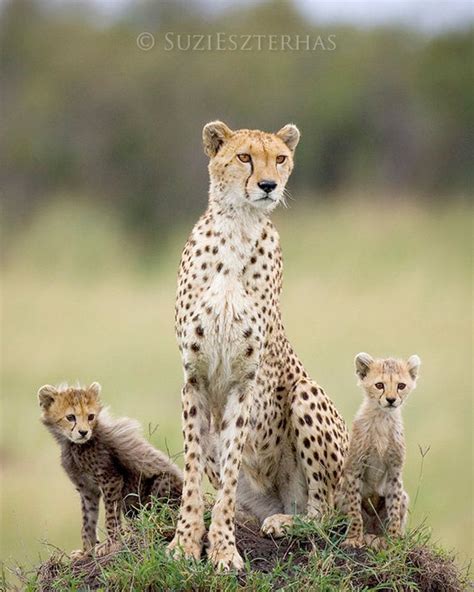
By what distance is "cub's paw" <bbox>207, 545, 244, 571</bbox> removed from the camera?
449 cm

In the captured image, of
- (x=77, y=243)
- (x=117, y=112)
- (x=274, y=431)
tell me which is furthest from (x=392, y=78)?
(x=274, y=431)

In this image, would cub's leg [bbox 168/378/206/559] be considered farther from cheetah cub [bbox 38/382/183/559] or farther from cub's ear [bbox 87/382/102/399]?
cub's ear [bbox 87/382/102/399]

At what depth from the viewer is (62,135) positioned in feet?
67.1

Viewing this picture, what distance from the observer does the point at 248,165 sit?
14.9 ft

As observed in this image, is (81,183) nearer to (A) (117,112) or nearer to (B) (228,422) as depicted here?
(A) (117,112)

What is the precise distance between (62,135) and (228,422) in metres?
16.3

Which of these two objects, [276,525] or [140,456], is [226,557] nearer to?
[276,525]

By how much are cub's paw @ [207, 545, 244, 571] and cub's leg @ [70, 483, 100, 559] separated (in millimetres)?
552

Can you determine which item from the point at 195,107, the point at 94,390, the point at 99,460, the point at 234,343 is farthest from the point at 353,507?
the point at 195,107

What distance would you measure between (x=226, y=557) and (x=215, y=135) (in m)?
1.51

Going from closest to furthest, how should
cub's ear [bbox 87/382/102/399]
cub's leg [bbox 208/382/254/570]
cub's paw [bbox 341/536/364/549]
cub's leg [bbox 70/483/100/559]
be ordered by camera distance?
cub's leg [bbox 208/382/254/570], cub's paw [bbox 341/536/364/549], cub's leg [bbox 70/483/100/559], cub's ear [bbox 87/382/102/399]

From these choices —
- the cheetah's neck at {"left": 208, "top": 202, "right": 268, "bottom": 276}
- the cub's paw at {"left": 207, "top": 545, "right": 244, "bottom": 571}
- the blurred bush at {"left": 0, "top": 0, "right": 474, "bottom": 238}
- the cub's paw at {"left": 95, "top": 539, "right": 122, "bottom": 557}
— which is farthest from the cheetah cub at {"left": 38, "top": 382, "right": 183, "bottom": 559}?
the blurred bush at {"left": 0, "top": 0, "right": 474, "bottom": 238}

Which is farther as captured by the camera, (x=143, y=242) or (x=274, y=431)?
(x=143, y=242)

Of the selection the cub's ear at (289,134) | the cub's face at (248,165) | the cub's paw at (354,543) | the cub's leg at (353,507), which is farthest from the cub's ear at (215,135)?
the cub's paw at (354,543)
